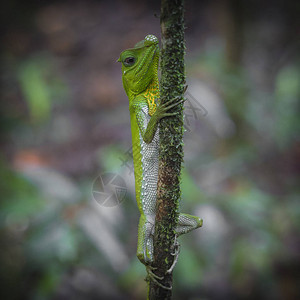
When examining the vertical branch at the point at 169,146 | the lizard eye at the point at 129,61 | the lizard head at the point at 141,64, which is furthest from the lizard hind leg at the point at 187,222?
the lizard eye at the point at 129,61

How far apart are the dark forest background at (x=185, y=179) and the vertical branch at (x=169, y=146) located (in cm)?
56

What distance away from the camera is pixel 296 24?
7.39m

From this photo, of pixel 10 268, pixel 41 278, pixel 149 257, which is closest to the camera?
pixel 149 257

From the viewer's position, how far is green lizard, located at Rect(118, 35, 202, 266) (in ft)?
6.88

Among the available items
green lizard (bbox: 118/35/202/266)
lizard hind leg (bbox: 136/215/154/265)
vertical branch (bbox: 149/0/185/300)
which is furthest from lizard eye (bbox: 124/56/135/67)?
lizard hind leg (bbox: 136/215/154/265)

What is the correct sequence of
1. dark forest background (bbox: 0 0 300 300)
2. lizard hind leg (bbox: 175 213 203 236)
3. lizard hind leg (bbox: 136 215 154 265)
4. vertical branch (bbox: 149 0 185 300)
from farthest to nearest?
1. dark forest background (bbox: 0 0 300 300)
2. lizard hind leg (bbox: 175 213 203 236)
3. lizard hind leg (bbox: 136 215 154 265)
4. vertical branch (bbox: 149 0 185 300)

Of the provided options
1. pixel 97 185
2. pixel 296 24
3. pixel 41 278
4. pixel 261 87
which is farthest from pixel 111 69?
pixel 41 278

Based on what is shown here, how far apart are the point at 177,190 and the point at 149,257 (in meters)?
0.68

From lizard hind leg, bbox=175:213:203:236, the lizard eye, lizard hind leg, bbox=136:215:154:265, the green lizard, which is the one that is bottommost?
lizard hind leg, bbox=136:215:154:265

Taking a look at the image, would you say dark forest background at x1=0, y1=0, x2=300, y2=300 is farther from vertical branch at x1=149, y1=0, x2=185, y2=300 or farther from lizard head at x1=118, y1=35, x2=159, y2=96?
vertical branch at x1=149, y1=0, x2=185, y2=300

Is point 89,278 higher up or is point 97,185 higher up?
point 97,185

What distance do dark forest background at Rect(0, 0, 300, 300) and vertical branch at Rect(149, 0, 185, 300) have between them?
1.84ft

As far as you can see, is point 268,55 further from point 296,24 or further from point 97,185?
point 97,185

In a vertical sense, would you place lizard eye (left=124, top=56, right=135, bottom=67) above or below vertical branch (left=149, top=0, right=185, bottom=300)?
above
